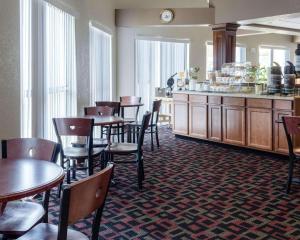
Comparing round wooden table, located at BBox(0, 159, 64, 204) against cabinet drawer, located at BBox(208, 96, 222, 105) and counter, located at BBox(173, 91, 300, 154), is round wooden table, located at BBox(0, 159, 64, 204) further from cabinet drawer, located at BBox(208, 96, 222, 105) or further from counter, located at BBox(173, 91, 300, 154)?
cabinet drawer, located at BBox(208, 96, 222, 105)

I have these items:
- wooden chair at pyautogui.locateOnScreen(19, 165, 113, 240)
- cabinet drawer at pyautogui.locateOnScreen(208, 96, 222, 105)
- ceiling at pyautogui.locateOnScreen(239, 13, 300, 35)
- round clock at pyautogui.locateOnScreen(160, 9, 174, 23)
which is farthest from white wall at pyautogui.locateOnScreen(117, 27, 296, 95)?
wooden chair at pyautogui.locateOnScreen(19, 165, 113, 240)

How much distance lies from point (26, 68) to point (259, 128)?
11.4 feet

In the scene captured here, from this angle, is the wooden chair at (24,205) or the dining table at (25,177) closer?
the dining table at (25,177)

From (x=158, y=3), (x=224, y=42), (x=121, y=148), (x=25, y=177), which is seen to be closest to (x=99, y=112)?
(x=121, y=148)

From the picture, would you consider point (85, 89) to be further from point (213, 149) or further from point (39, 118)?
point (213, 149)

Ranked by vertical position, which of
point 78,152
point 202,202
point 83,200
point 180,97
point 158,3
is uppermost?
point 158,3

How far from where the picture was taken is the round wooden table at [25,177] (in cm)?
178

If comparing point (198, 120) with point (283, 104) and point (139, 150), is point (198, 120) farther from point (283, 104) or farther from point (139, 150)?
point (139, 150)

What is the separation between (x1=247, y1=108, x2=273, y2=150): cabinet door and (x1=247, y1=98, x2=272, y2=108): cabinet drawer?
0.06 meters

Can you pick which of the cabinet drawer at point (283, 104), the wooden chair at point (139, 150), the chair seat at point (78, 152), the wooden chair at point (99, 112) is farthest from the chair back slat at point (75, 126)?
the cabinet drawer at point (283, 104)

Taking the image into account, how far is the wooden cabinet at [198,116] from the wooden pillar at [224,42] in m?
1.92

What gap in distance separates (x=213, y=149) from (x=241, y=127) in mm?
608

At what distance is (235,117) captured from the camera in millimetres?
6152

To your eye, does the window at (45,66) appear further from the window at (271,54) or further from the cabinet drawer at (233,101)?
the window at (271,54)
